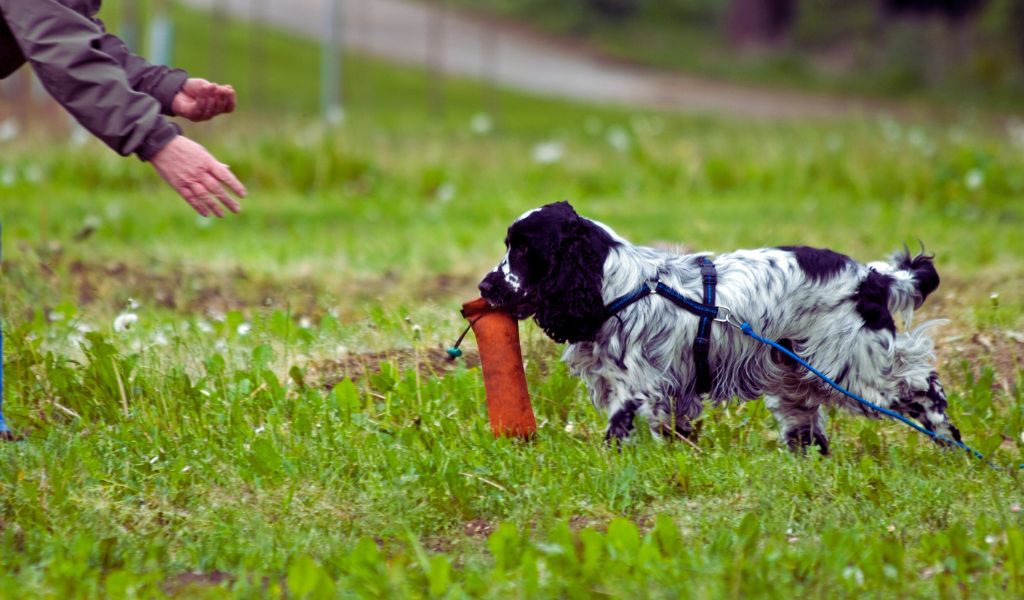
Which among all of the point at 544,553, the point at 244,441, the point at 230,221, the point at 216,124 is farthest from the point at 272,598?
the point at 216,124

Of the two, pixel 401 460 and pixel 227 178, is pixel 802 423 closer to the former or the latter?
pixel 401 460

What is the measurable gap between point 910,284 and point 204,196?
271 centimetres

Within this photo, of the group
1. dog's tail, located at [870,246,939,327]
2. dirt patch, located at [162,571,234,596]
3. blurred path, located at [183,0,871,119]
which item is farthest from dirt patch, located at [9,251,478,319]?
blurred path, located at [183,0,871,119]

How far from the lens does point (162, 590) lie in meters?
4.02

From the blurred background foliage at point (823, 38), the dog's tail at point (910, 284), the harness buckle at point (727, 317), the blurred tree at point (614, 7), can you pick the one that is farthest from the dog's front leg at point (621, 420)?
the blurred tree at point (614, 7)

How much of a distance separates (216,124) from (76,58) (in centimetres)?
971

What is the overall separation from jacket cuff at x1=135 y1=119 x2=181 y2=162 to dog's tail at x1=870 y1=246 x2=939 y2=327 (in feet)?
9.02

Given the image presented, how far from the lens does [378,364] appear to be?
238 inches

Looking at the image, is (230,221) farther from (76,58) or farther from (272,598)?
(272,598)

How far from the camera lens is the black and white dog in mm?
4820

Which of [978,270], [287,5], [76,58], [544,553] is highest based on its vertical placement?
[287,5]

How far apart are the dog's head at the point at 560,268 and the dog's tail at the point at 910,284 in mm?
1127

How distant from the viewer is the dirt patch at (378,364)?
5.94 metres

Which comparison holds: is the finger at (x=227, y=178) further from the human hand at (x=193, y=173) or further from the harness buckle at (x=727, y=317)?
the harness buckle at (x=727, y=317)
